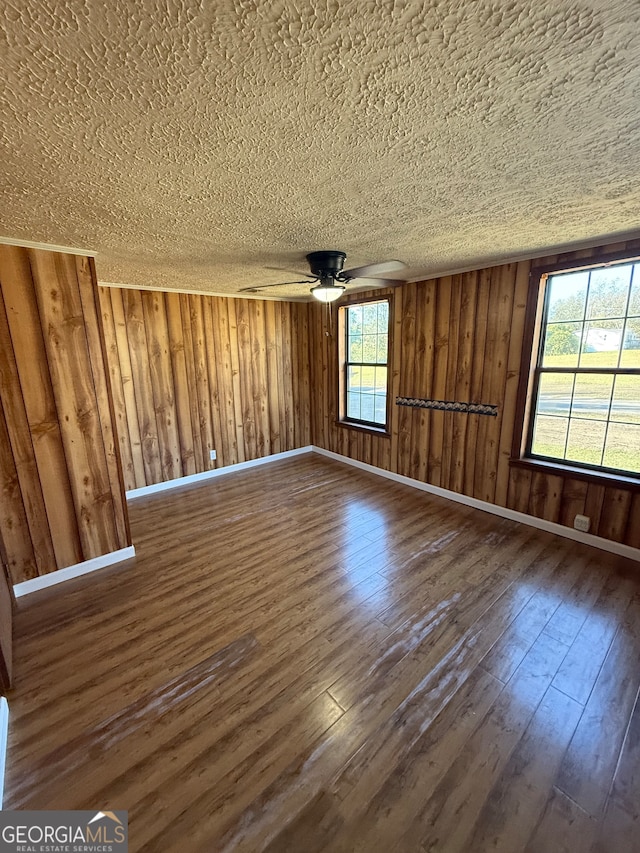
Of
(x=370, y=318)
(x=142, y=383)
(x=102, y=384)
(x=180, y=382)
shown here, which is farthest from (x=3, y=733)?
(x=370, y=318)

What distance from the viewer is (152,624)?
213cm

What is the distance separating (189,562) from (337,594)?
49.3 inches

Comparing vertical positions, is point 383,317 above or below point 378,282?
below

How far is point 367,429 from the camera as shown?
4.61 m

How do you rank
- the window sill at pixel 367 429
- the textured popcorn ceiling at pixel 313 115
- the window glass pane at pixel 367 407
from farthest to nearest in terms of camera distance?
1. the window glass pane at pixel 367 407
2. the window sill at pixel 367 429
3. the textured popcorn ceiling at pixel 313 115

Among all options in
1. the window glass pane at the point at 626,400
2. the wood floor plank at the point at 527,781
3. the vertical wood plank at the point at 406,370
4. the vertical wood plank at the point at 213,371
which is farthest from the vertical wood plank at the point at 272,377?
the wood floor plank at the point at 527,781

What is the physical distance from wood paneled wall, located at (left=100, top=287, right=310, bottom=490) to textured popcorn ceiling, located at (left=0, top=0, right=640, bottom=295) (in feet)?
6.00

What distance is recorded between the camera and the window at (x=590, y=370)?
2.55 metres

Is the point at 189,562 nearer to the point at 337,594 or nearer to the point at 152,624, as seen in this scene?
the point at 152,624

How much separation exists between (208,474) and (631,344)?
4.53 m

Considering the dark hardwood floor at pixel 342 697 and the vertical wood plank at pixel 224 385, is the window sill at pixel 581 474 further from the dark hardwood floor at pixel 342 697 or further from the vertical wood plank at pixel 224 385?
the vertical wood plank at pixel 224 385

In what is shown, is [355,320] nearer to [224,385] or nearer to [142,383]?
[224,385]

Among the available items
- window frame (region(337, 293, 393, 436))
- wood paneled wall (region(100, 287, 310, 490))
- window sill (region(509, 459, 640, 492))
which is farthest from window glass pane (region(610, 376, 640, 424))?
wood paneled wall (region(100, 287, 310, 490))

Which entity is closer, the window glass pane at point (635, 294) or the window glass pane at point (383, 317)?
the window glass pane at point (635, 294)
